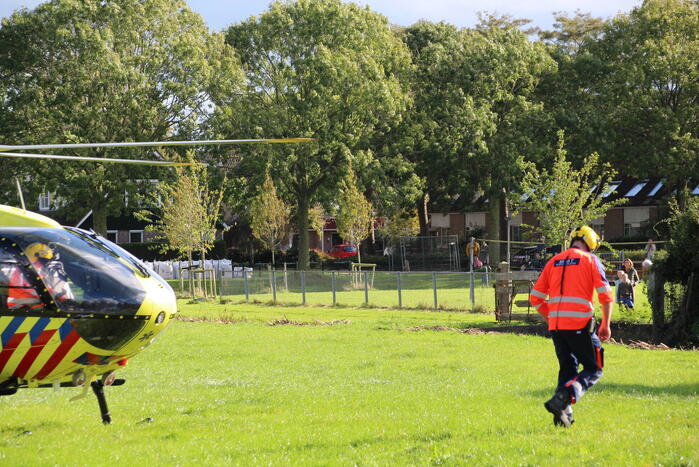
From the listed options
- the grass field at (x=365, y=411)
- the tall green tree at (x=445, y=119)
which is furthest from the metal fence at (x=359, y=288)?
the tall green tree at (x=445, y=119)

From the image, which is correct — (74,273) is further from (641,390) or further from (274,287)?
(274,287)

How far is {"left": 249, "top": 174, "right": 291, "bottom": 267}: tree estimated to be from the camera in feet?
172

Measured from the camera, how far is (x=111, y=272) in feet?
33.4

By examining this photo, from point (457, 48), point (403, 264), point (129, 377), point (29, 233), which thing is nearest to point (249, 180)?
point (403, 264)

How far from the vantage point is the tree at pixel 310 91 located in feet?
168

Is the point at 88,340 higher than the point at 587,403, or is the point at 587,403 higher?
the point at 88,340

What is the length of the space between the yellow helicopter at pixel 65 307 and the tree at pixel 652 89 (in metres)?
46.9

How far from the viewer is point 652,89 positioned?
53.8 metres

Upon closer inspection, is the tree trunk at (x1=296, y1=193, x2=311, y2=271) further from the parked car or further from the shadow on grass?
the shadow on grass

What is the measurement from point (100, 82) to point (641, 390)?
43050 mm

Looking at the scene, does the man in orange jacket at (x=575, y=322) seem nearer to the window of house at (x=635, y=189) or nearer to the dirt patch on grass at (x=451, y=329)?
the dirt patch on grass at (x=451, y=329)

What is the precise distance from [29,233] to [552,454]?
20.8 ft

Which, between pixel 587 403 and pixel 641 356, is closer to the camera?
pixel 587 403

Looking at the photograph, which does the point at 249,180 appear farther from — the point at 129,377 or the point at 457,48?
the point at 129,377
